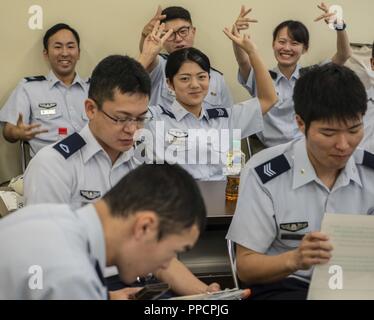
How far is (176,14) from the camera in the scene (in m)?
3.70

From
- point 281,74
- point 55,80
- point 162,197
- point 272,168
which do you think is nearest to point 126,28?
point 55,80

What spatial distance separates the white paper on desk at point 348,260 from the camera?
56.7 inches

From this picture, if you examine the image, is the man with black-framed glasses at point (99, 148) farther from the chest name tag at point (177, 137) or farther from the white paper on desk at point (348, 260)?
the chest name tag at point (177, 137)

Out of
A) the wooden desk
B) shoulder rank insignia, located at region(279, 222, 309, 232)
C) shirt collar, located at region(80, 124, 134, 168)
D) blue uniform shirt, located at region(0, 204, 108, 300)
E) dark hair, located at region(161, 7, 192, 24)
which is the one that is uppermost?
dark hair, located at region(161, 7, 192, 24)

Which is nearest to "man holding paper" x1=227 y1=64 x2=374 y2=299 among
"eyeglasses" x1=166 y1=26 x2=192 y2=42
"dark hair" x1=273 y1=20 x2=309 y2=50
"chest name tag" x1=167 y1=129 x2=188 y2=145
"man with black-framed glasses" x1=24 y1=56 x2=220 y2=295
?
"man with black-framed glasses" x1=24 y1=56 x2=220 y2=295

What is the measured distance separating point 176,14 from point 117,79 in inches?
81.1

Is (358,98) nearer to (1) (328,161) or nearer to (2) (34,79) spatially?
(1) (328,161)

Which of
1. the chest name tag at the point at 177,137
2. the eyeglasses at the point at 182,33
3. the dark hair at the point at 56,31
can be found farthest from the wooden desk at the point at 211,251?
the dark hair at the point at 56,31

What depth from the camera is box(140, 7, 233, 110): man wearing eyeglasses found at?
3607mm

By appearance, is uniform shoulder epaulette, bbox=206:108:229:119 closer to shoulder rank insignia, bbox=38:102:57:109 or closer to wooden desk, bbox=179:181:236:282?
wooden desk, bbox=179:181:236:282

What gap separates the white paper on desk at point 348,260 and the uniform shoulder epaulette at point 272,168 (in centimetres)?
26

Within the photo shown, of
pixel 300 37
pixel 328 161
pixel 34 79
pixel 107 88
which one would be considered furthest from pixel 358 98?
pixel 34 79

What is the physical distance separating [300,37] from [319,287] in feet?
9.04

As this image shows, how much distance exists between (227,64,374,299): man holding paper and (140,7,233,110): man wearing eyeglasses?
1.93m
